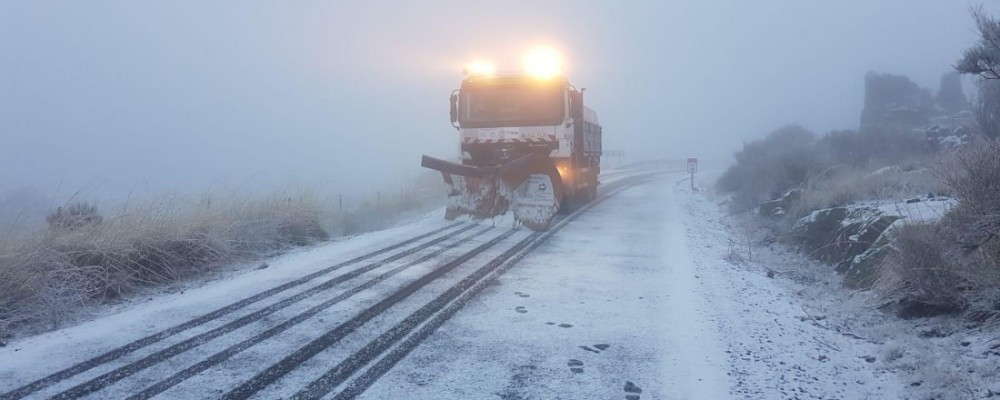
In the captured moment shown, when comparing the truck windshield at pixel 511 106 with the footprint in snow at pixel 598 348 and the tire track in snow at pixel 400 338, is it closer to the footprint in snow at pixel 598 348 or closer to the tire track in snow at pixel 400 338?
the tire track in snow at pixel 400 338

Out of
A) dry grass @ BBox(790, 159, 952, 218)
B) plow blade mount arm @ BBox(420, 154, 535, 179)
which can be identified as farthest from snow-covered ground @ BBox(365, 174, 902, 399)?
plow blade mount arm @ BBox(420, 154, 535, 179)

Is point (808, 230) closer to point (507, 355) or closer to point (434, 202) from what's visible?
point (507, 355)

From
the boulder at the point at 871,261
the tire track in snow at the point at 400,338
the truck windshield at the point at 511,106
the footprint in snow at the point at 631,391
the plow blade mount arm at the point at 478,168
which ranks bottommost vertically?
the footprint in snow at the point at 631,391

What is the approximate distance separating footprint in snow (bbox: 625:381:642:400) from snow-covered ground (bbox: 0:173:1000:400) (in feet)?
0.05

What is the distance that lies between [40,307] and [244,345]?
8.04ft

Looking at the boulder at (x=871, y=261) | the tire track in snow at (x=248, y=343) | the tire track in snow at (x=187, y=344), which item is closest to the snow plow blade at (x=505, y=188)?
the tire track in snow at (x=248, y=343)

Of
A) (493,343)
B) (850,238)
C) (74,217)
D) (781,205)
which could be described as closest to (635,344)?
(493,343)

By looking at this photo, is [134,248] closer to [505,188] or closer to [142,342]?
[142,342]

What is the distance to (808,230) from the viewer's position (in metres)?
11.1

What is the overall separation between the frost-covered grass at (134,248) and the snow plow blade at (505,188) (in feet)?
10.4

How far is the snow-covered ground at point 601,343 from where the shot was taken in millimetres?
4570

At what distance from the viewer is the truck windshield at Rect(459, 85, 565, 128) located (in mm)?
15219

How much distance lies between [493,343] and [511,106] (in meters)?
10.3

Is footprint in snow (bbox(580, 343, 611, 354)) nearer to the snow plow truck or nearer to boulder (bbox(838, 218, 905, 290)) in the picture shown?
boulder (bbox(838, 218, 905, 290))
